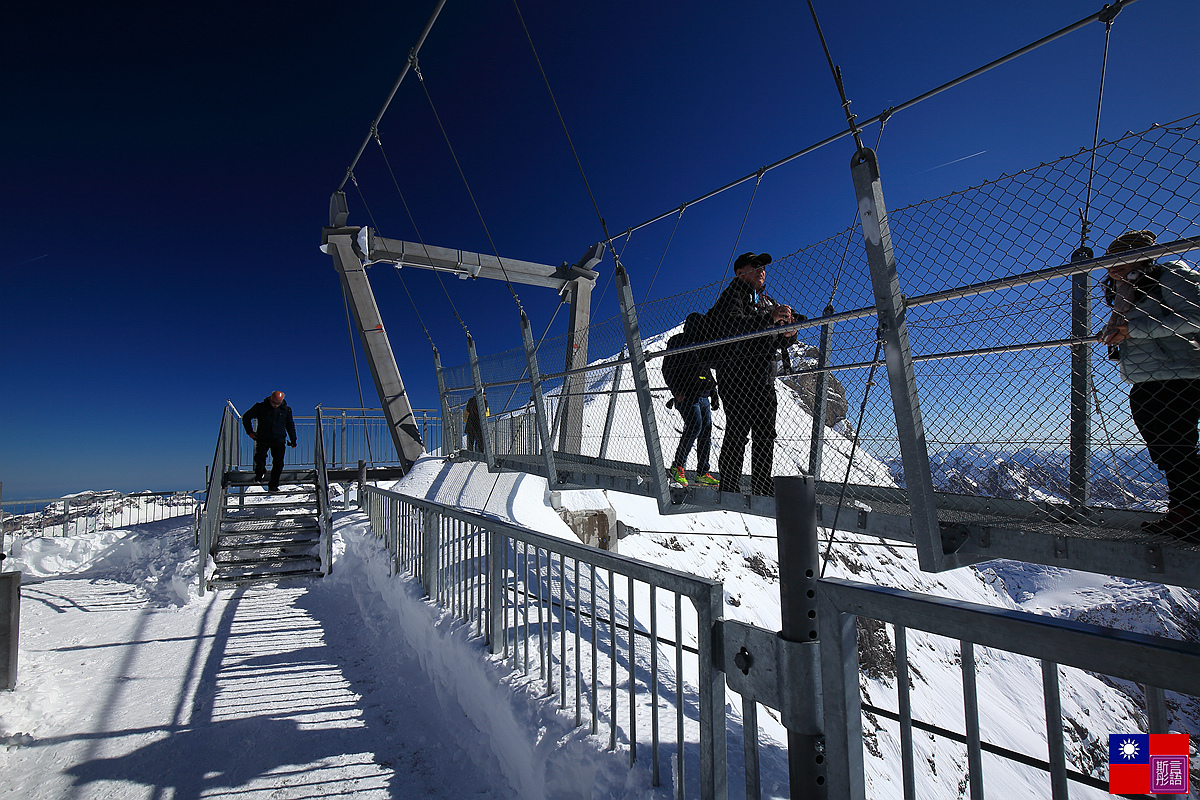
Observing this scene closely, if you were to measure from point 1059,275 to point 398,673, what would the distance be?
4.83 metres

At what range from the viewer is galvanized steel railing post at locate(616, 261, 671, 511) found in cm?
436

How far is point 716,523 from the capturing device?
1819 centimetres

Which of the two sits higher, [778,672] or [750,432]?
[750,432]

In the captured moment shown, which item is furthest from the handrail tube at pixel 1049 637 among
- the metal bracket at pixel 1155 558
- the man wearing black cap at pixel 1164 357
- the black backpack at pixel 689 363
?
the black backpack at pixel 689 363

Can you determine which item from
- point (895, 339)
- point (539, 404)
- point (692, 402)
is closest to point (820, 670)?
point (895, 339)

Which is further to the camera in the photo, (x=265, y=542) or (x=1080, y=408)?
(x=265, y=542)

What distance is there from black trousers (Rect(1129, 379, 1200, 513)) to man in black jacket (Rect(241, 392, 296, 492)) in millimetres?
11024

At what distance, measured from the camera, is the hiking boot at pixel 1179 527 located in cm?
237

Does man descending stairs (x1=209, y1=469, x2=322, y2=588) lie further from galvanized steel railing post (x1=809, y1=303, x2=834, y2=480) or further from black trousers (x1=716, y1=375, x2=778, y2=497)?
galvanized steel railing post (x1=809, y1=303, x2=834, y2=480)

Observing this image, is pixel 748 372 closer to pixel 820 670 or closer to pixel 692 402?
pixel 692 402

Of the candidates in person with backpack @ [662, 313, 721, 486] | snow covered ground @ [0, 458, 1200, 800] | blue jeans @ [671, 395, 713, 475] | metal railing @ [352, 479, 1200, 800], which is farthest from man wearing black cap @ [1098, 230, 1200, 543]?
blue jeans @ [671, 395, 713, 475]

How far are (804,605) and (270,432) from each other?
10535mm

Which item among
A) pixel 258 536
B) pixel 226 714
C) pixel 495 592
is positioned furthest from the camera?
pixel 258 536

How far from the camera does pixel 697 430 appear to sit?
16.6 feet
